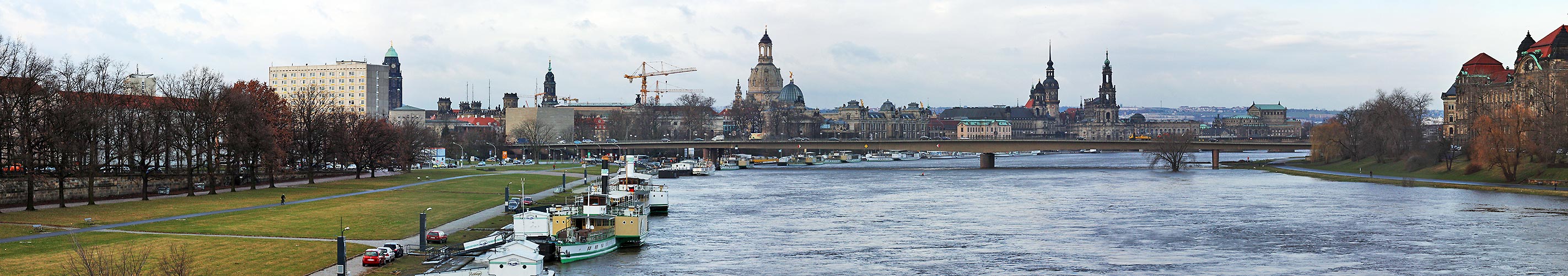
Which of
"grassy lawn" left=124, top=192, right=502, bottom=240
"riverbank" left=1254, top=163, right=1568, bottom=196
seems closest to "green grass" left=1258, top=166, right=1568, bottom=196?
"riverbank" left=1254, top=163, right=1568, bottom=196

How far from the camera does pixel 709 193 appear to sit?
395ft

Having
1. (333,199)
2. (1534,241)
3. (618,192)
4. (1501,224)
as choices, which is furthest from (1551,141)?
(333,199)

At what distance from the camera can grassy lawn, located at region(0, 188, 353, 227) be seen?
227ft

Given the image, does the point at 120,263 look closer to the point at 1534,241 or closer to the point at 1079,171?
the point at 1534,241

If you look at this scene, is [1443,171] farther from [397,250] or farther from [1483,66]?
[397,250]

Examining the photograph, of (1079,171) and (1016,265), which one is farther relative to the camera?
(1079,171)

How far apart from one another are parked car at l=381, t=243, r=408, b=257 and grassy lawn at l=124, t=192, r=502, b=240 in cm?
495

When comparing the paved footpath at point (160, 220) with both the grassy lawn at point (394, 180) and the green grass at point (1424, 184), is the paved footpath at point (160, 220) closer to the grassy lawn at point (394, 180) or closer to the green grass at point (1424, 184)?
the grassy lawn at point (394, 180)

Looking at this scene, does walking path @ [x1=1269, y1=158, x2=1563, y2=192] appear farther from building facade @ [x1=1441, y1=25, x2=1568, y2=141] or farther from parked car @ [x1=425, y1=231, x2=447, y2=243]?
parked car @ [x1=425, y1=231, x2=447, y2=243]

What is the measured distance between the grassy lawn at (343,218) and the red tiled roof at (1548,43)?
11685cm

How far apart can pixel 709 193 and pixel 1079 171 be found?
68616 mm

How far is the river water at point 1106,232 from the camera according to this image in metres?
59.9

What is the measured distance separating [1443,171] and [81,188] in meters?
112

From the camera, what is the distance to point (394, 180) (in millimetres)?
127875
